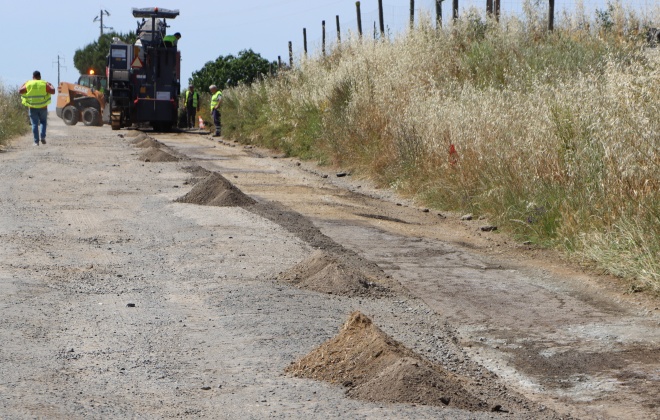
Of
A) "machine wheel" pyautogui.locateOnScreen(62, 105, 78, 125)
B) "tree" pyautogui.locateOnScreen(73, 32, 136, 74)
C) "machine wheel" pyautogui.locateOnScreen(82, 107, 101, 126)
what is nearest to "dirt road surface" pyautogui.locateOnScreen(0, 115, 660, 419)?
"machine wheel" pyautogui.locateOnScreen(82, 107, 101, 126)

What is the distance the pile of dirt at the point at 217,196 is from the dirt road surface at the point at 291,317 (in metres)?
0.04

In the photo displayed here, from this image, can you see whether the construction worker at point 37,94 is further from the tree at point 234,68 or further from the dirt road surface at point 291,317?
the tree at point 234,68

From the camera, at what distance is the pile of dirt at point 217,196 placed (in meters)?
12.7

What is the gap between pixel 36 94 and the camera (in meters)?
26.3

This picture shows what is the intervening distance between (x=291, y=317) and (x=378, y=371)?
1531 millimetres

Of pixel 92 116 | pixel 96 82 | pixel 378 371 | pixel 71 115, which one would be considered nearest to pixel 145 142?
pixel 92 116

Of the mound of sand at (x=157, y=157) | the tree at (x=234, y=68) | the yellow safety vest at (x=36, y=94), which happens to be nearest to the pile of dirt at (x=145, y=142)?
the yellow safety vest at (x=36, y=94)

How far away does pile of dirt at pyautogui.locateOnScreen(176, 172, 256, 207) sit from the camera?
12.7m

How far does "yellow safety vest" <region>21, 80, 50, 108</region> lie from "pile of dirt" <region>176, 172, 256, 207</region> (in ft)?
46.3

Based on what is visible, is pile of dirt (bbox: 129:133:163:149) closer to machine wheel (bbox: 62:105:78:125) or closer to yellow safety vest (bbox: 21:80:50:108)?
yellow safety vest (bbox: 21:80:50:108)

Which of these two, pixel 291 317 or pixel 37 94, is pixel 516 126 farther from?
pixel 37 94

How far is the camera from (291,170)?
20.4 metres

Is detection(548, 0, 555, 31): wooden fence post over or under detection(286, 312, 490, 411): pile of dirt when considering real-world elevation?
→ over

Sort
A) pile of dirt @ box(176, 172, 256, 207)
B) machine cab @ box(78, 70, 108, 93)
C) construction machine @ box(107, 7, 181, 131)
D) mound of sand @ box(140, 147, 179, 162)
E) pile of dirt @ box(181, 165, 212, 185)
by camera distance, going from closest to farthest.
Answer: pile of dirt @ box(176, 172, 256, 207) → pile of dirt @ box(181, 165, 212, 185) → mound of sand @ box(140, 147, 179, 162) → construction machine @ box(107, 7, 181, 131) → machine cab @ box(78, 70, 108, 93)
